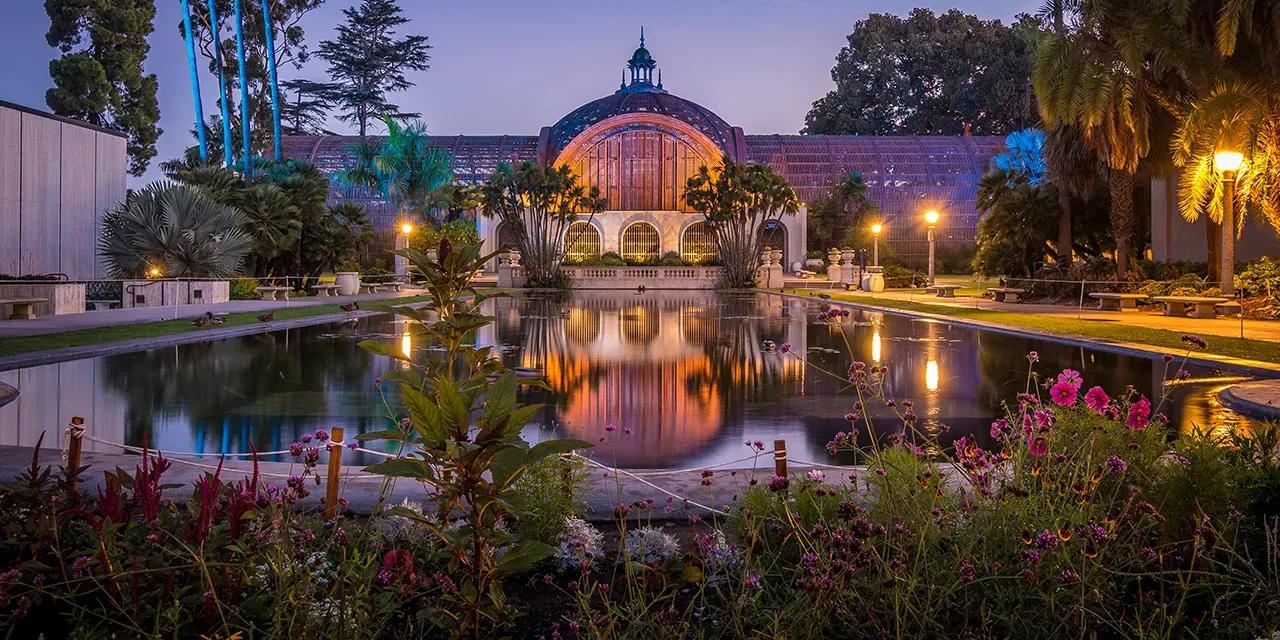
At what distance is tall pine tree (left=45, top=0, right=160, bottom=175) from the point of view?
47.4 meters

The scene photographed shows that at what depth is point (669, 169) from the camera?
70688 millimetres

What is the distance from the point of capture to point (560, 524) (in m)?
4.57

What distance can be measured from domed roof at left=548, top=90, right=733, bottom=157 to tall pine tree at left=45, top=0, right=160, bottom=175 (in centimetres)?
2806

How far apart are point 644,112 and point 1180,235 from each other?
4238 centimetres

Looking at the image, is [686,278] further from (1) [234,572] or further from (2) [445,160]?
(1) [234,572]

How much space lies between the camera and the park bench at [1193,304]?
24.2m

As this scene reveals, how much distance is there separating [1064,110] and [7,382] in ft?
87.5

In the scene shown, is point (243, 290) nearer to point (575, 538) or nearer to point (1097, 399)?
point (575, 538)

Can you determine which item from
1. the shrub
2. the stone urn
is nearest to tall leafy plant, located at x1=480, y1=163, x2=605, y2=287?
the stone urn

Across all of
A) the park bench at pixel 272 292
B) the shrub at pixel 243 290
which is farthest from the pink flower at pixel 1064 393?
the shrub at pixel 243 290

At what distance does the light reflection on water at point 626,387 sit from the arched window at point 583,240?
157ft

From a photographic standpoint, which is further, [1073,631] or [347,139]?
[347,139]

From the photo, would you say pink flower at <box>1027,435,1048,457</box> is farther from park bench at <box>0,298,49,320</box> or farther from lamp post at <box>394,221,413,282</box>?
lamp post at <box>394,221,413,282</box>

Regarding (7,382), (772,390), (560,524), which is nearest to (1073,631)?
(560,524)
